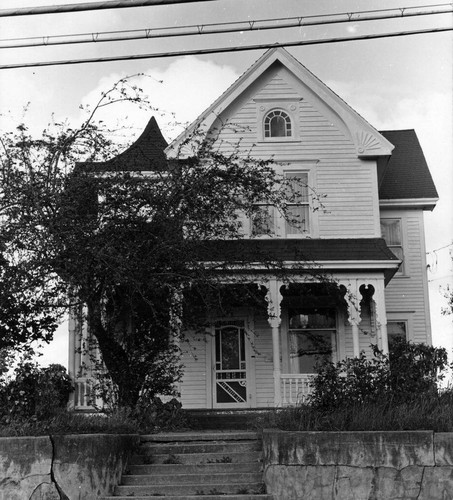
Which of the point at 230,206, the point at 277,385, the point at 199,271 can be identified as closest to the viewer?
the point at 199,271

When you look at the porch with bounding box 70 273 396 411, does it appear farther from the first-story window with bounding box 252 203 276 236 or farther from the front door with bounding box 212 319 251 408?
the first-story window with bounding box 252 203 276 236

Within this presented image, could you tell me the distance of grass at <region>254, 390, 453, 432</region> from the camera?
848 cm

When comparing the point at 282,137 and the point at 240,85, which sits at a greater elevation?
the point at 240,85

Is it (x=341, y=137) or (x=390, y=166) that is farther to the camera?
(x=390, y=166)

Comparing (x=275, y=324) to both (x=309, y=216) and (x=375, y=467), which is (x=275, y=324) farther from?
(x=375, y=467)

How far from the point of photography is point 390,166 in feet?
74.1

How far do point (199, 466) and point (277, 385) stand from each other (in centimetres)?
807

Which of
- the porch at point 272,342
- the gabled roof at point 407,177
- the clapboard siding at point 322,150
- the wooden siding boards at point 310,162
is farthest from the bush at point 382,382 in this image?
the gabled roof at point 407,177

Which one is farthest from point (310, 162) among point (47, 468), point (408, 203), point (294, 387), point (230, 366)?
point (47, 468)

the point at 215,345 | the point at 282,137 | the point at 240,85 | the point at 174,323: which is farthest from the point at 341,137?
the point at 174,323

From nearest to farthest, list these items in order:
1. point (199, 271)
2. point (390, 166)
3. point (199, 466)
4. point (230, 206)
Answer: point (199, 466), point (199, 271), point (230, 206), point (390, 166)

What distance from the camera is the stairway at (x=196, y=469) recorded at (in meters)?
8.47

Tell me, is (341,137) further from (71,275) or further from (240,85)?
(71,275)

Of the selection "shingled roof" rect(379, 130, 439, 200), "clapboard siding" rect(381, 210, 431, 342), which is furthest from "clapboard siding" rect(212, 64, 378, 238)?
"clapboard siding" rect(381, 210, 431, 342)
